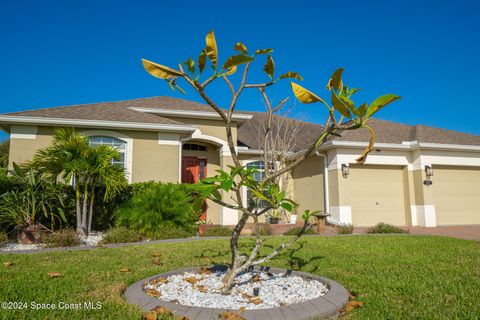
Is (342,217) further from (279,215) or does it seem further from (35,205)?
(35,205)

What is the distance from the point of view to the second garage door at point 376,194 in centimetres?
1330

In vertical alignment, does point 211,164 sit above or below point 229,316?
above

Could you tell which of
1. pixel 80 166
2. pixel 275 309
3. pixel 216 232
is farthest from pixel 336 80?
pixel 80 166

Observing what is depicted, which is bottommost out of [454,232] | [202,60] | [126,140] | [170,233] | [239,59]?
[454,232]

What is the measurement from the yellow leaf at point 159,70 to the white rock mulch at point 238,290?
1986 mm

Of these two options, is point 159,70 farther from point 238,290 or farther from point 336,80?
point 238,290

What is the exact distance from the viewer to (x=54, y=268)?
4.75 m

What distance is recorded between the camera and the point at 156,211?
898 centimetres

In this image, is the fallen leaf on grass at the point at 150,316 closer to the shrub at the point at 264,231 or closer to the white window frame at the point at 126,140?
the shrub at the point at 264,231

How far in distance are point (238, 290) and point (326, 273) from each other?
1.60 metres

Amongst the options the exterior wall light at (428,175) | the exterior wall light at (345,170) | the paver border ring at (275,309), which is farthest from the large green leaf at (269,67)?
the exterior wall light at (428,175)

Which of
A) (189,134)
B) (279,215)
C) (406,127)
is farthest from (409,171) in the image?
(189,134)

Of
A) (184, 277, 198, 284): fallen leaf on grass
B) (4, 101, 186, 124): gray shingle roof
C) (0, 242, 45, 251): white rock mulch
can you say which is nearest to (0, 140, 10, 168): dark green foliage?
(4, 101, 186, 124): gray shingle roof

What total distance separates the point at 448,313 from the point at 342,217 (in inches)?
387
